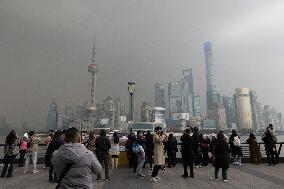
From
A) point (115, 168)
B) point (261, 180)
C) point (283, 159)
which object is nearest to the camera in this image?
point (261, 180)

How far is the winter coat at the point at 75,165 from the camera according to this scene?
366 centimetres

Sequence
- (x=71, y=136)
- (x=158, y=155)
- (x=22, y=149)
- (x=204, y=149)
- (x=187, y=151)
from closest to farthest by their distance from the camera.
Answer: (x=71, y=136), (x=158, y=155), (x=187, y=151), (x=204, y=149), (x=22, y=149)

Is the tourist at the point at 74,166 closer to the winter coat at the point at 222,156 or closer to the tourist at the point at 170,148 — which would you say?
the winter coat at the point at 222,156

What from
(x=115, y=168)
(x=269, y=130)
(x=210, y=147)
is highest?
(x=269, y=130)

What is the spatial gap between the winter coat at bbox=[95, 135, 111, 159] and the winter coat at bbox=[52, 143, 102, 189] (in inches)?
262

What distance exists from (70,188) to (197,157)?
37.7 feet

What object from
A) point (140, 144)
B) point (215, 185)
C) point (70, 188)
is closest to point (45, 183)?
point (140, 144)

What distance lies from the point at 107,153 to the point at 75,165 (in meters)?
6.94

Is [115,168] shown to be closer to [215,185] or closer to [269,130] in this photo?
[215,185]

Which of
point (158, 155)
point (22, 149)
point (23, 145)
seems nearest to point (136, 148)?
point (158, 155)

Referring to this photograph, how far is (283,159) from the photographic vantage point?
16047 millimetres

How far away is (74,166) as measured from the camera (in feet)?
12.1

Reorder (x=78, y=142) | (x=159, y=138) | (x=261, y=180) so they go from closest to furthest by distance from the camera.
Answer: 1. (x=78, y=142)
2. (x=261, y=180)
3. (x=159, y=138)

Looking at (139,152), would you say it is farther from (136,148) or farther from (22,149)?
(22,149)
